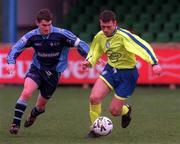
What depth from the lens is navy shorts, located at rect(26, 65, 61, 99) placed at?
967 centimetres

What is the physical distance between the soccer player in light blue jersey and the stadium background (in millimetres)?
661

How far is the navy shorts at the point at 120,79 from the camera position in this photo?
9281mm

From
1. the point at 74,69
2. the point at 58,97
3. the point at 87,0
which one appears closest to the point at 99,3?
the point at 87,0

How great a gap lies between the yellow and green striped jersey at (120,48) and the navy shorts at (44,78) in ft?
2.62

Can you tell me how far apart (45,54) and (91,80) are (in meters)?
8.23

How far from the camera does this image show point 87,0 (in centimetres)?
2469

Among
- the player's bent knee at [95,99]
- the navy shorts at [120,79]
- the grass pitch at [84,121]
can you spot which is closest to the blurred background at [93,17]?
the grass pitch at [84,121]

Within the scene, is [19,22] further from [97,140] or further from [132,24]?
[97,140]

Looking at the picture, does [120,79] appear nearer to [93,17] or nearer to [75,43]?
[75,43]

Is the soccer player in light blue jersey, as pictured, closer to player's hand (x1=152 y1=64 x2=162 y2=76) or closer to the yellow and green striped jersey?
the yellow and green striped jersey

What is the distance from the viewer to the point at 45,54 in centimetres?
964

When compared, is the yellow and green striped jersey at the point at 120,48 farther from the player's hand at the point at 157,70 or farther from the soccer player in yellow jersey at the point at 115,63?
the player's hand at the point at 157,70

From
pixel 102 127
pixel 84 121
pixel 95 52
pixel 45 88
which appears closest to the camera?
pixel 102 127

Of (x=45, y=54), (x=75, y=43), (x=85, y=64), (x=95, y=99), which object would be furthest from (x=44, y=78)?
(x=95, y=99)
